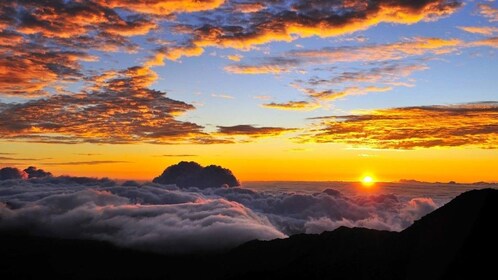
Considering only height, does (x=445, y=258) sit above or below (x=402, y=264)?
above

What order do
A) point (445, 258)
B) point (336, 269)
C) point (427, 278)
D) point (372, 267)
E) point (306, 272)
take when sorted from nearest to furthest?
point (445, 258)
point (427, 278)
point (372, 267)
point (336, 269)
point (306, 272)

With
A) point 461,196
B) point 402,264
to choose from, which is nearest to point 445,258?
point 461,196

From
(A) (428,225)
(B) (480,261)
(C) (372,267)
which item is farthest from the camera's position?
(C) (372,267)

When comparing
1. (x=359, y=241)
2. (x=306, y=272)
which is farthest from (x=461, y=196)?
(x=306, y=272)

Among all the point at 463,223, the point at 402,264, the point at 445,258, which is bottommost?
the point at 402,264

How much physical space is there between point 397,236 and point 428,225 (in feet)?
89.6

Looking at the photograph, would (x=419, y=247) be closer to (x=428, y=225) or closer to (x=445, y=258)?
(x=428, y=225)

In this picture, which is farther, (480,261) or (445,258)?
(445,258)

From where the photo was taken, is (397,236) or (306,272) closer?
(397,236)

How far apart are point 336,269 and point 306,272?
21053mm

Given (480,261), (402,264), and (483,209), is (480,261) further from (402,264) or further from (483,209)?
(402,264)

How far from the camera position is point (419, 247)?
137 m

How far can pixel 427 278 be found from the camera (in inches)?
4439

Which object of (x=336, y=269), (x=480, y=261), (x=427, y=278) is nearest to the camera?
(x=480, y=261)
